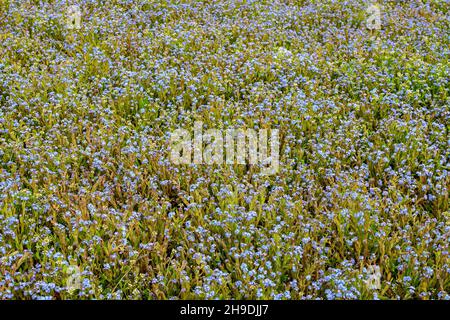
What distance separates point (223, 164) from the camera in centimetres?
546

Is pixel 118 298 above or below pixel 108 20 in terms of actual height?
below

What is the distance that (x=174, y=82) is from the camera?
6.81 meters

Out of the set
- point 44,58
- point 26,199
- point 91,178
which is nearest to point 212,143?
point 91,178

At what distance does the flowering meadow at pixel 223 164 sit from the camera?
14.1 feet

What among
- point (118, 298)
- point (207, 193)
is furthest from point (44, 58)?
point (118, 298)

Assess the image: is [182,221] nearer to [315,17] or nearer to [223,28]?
[223,28]

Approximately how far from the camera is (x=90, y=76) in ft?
23.5

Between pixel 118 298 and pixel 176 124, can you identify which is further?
pixel 176 124

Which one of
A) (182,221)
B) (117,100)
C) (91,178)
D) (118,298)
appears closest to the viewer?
(118,298)

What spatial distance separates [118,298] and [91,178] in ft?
5.28

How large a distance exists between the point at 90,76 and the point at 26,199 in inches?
103

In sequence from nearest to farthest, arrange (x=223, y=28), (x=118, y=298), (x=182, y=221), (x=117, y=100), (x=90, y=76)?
1. (x=118, y=298)
2. (x=182, y=221)
3. (x=117, y=100)
4. (x=90, y=76)
5. (x=223, y=28)

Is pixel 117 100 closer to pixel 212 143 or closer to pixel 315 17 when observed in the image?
pixel 212 143

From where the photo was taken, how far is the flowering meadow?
4.30m
